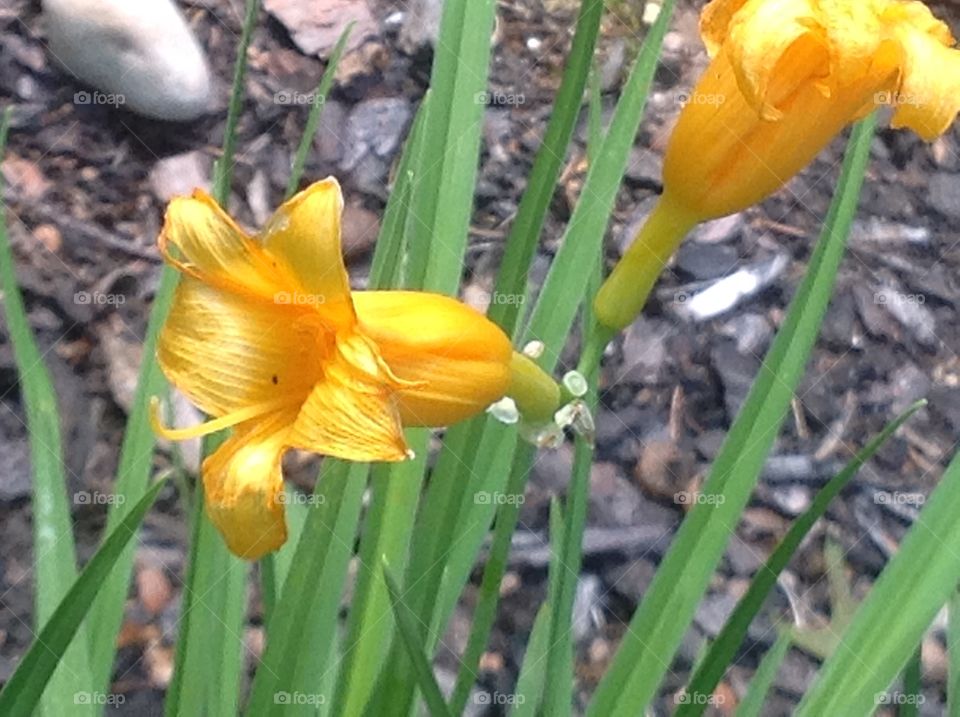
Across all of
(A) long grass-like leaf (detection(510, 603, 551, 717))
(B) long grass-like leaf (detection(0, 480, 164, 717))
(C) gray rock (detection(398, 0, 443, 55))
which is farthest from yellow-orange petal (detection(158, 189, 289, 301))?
(C) gray rock (detection(398, 0, 443, 55))

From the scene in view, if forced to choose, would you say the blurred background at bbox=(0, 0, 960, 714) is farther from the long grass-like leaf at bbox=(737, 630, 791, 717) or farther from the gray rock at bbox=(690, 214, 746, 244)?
the long grass-like leaf at bbox=(737, 630, 791, 717)

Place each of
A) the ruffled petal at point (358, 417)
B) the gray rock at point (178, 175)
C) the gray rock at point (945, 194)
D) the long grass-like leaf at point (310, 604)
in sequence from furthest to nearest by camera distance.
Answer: the gray rock at point (945, 194), the gray rock at point (178, 175), the long grass-like leaf at point (310, 604), the ruffled petal at point (358, 417)

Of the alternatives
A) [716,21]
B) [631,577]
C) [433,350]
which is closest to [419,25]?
[631,577]

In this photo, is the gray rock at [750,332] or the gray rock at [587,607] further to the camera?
the gray rock at [750,332]

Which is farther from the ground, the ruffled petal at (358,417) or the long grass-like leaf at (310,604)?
the ruffled petal at (358,417)

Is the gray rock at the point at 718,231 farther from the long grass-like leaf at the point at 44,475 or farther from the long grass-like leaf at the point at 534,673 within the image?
the long grass-like leaf at the point at 44,475

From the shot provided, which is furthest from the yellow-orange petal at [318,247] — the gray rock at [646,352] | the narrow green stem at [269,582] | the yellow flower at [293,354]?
the gray rock at [646,352]
